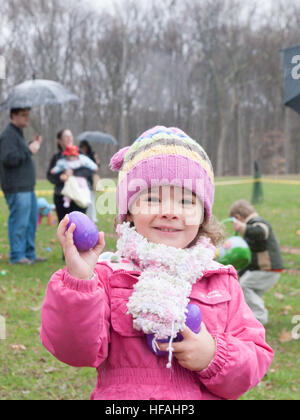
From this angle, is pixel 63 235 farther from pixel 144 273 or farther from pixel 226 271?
pixel 226 271

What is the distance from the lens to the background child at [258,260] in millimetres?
4824

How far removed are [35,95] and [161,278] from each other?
6141 millimetres

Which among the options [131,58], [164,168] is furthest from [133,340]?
[131,58]

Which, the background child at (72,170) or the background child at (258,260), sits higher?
the background child at (72,170)

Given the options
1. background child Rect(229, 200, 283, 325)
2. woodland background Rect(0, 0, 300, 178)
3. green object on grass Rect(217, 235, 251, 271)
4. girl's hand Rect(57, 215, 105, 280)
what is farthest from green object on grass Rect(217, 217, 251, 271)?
woodland background Rect(0, 0, 300, 178)

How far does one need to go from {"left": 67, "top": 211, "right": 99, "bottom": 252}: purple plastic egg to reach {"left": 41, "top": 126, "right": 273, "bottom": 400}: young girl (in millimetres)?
18

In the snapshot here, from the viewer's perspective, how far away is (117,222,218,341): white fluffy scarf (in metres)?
1.40

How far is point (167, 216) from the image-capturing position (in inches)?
61.0

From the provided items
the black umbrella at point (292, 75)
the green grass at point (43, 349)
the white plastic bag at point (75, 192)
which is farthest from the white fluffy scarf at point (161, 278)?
the white plastic bag at point (75, 192)

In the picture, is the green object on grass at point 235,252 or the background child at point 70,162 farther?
the background child at point 70,162

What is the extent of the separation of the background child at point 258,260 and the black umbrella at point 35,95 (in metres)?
3.37

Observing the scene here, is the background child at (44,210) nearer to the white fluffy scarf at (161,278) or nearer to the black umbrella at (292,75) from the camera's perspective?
the black umbrella at (292,75)

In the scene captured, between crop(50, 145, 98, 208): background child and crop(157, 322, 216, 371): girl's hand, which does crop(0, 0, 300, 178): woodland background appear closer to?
crop(50, 145, 98, 208): background child

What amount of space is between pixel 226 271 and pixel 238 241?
9.91 feet
